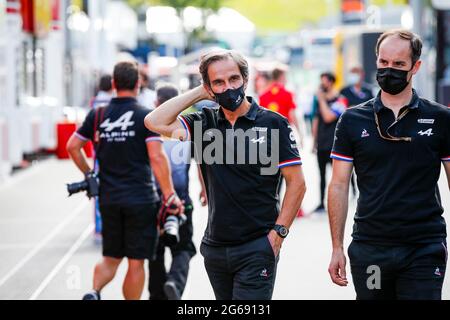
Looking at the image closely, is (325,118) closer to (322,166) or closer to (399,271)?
(322,166)

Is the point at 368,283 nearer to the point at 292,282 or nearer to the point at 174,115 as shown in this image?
the point at 174,115

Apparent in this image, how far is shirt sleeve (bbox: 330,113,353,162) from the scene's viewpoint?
→ 5.07 metres

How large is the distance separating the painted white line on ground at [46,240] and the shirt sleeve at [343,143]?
17.0 ft

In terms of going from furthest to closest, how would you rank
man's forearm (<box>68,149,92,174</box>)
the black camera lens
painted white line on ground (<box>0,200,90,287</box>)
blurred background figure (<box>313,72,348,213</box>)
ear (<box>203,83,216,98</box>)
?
blurred background figure (<box>313,72,348,213</box>) < painted white line on ground (<box>0,200,90,287</box>) < man's forearm (<box>68,149,92,174</box>) < the black camera lens < ear (<box>203,83,216,98</box>)

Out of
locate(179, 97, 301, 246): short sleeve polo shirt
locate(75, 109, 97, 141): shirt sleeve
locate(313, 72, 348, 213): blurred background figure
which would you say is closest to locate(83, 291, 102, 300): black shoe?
locate(75, 109, 97, 141): shirt sleeve

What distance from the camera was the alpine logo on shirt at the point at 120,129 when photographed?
7.55 metres

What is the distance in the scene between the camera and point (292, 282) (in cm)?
923

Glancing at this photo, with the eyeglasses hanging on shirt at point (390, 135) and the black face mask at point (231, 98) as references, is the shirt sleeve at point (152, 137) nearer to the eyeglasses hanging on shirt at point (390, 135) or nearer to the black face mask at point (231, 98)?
the black face mask at point (231, 98)

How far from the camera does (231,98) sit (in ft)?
17.1

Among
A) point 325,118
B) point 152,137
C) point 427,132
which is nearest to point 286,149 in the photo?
point 427,132

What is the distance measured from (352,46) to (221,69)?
32.5 meters

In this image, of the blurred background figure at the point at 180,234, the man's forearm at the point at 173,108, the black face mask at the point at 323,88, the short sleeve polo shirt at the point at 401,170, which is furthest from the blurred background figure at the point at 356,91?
the short sleeve polo shirt at the point at 401,170

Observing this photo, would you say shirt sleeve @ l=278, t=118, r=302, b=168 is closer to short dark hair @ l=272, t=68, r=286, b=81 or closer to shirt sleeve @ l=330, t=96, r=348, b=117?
shirt sleeve @ l=330, t=96, r=348, b=117

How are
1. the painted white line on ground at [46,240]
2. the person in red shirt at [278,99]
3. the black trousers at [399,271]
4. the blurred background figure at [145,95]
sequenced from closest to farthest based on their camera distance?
1. the black trousers at [399,271]
2. the painted white line on ground at [46,240]
3. the blurred background figure at [145,95]
4. the person in red shirt at [278,99]
